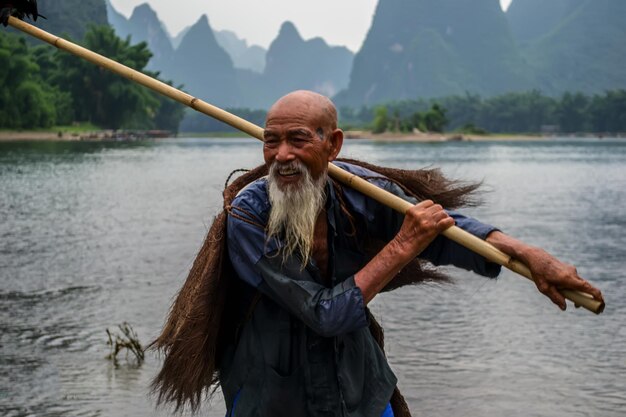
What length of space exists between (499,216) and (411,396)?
18580mm

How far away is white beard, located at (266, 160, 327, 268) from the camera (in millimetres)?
2930

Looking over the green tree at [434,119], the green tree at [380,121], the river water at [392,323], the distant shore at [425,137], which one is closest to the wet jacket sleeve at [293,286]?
the river water at [392,323]

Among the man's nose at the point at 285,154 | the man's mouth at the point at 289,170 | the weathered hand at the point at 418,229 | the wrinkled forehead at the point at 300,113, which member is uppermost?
the wrinkled forehead at the point at 300,113

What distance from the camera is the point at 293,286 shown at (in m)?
2.84

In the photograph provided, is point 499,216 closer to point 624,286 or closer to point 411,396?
point 624,286

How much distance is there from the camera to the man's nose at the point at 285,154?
2914mm

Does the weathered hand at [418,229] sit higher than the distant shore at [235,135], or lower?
higher

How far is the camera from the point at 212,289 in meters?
3.03

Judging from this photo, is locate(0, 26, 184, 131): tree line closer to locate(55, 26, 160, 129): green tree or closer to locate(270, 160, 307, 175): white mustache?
locate(55, 26, 160, 129): green tree

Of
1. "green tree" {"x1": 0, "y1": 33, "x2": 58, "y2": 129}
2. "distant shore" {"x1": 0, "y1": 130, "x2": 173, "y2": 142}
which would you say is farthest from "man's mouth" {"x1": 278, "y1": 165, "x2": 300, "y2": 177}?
"distant shore" {"x1": 0, "y1": 130, "x2": 173, "y2": 142}

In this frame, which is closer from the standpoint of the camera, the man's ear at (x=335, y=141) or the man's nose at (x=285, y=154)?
the man's nose at (x=285, y=154)

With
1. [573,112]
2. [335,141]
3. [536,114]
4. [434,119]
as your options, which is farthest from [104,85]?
[335,141]

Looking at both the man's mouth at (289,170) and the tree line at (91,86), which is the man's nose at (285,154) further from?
the tree line at (91,86)

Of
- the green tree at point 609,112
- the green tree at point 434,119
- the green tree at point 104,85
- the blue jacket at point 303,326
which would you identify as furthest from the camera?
the green tree at point 609,112
